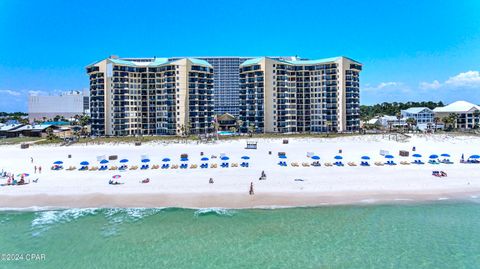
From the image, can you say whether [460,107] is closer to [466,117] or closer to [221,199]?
[466,117]

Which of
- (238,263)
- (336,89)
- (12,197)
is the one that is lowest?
(238,263)

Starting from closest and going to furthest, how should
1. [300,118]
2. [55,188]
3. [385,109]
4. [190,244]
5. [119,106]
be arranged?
[190,244] < [55,188] < [119,106] < [300,118] < [385,109]

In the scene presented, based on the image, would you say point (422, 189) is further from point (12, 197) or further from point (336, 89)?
point (336, 89)

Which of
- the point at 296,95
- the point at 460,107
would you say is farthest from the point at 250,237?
the point at 460,107

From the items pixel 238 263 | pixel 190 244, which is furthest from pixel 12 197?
pixel 238 263

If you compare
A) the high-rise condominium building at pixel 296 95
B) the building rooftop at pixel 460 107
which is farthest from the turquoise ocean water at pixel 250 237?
the building rooftop at pixel 460 107

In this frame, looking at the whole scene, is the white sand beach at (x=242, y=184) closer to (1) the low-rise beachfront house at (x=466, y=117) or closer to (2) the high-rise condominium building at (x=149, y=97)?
(2) the high-rise condominium building at (x=149, y=97)

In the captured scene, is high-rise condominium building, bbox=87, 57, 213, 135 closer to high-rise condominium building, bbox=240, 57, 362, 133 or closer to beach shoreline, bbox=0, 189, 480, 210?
high-rise condominium building, bbox=240, 57, 362, 133
